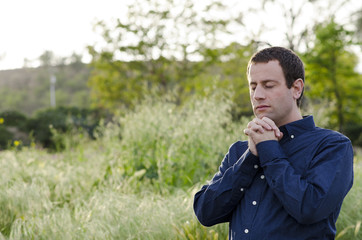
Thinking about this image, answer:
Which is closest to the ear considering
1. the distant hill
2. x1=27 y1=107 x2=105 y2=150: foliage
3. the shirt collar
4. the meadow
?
the shirt collar

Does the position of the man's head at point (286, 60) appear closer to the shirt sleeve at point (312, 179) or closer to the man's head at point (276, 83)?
the man's head at point (276, 83)

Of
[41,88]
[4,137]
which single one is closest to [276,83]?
[4,137]

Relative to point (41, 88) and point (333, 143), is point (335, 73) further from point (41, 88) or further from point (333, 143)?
point (41, 88)

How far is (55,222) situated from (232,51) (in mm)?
14445

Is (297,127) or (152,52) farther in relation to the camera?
(152,52)

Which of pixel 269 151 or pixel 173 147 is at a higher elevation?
pixel 269 151

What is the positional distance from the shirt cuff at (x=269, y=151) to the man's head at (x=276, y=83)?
0.14 metres

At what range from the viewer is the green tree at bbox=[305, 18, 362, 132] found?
13906 millimetres

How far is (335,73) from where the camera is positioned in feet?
48.1

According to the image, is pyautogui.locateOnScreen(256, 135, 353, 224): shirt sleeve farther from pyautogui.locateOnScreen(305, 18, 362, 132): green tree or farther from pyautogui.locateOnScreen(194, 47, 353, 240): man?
pyautogui.locateOnScreen(305, 18, 362, 132): green tree

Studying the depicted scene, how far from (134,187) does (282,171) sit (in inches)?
142

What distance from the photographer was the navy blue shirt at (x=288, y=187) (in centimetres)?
145

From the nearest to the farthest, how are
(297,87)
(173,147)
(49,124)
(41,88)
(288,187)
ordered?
(288,187) → (297,87) → (173,147) → (49,124) → (41,88)

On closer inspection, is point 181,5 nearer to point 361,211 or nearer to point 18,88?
point 361,211
